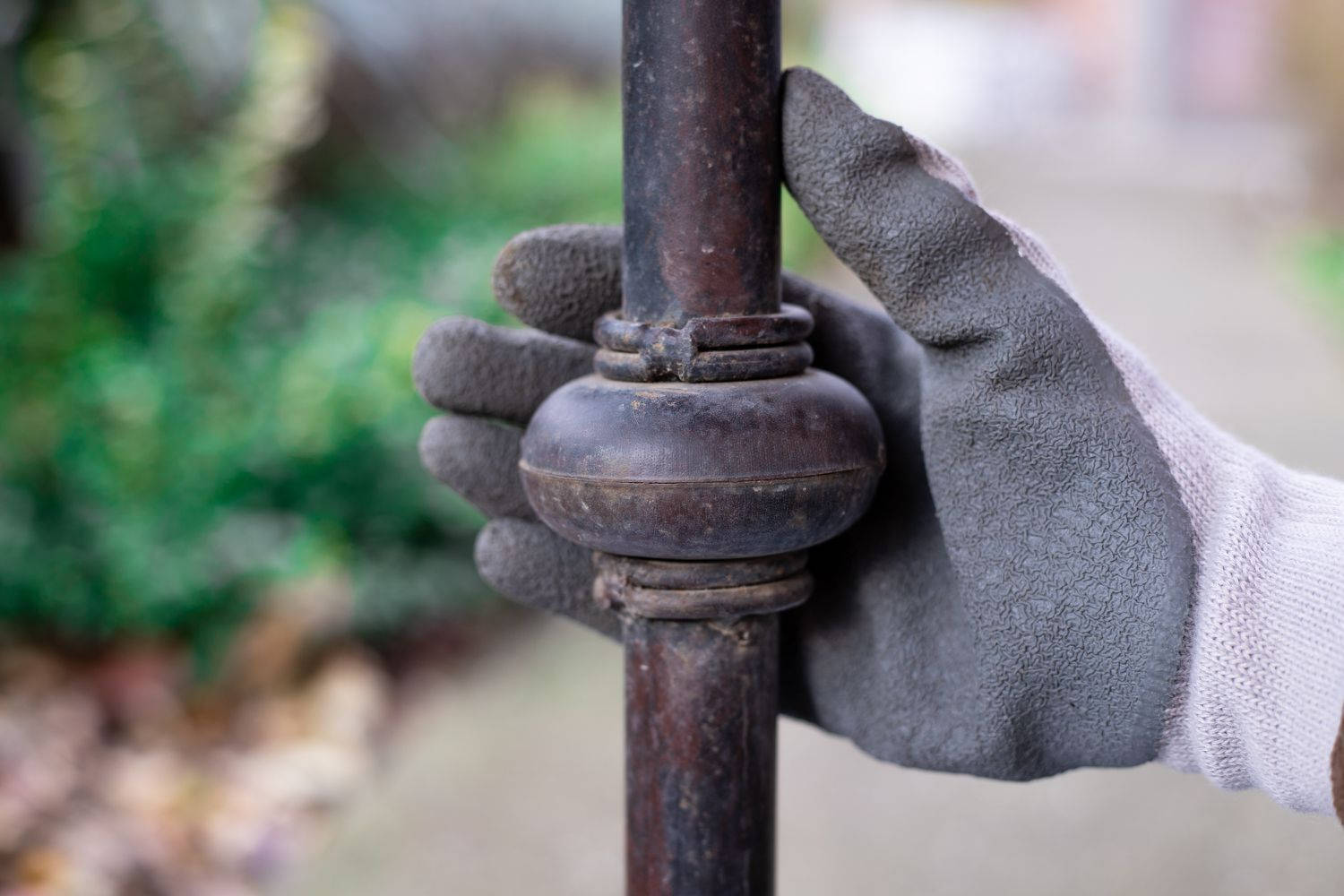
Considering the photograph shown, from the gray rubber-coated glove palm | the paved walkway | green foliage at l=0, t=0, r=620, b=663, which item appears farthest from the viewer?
green foliage at l=0, t=0, r=620, b=663

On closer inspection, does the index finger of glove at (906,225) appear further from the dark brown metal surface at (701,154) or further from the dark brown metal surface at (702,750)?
the dark brown metal surface at (702,750)

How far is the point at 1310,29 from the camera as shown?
7512 millimetres

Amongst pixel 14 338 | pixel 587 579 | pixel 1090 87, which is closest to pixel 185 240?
pixel 14 338

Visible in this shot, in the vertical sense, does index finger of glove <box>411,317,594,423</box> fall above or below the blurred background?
above

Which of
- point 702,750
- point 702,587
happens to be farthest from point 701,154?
point 702,750

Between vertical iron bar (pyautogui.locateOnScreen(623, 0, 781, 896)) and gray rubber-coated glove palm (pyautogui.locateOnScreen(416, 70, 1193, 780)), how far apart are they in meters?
0.06

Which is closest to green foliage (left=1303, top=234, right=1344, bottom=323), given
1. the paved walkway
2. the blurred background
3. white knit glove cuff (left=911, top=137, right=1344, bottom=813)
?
the blurred background

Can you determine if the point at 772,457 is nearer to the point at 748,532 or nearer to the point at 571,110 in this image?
the point at 748,532

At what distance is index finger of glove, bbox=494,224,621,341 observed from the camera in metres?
1.13

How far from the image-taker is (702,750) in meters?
0.95

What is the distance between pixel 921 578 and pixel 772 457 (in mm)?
338

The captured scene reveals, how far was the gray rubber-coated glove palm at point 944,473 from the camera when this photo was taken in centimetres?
97

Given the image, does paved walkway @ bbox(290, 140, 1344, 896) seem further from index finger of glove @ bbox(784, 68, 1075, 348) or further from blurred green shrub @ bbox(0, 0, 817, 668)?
index finger of glove @ bbox(784, 68, 1075, 348)

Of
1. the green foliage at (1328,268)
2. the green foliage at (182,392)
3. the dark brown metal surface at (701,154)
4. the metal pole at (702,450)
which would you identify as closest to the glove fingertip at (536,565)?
the metal pole at (702,450)
